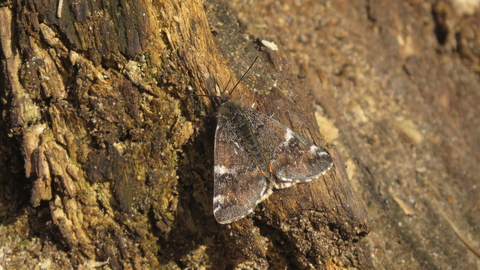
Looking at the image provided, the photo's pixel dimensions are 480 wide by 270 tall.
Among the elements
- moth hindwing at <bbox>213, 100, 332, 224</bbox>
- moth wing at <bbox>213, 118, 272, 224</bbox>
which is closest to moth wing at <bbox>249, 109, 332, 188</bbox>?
moth hindwing at <bbox>213, 100, 332, 224</bbox>

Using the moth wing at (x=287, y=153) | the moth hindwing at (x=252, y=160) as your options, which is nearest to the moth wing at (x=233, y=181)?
the moth hindwing at (x=252, y=160)

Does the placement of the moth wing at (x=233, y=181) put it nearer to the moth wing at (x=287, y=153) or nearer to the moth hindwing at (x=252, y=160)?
the moth hindwing at (x=252, y=160)

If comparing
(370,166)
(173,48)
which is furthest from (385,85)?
(173,48)

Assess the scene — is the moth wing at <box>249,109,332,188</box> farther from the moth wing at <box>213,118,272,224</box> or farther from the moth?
the moth wing at <box>213,118,272,224</box>

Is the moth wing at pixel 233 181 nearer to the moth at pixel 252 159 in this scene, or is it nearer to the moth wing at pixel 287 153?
the moth at pixel 252 159

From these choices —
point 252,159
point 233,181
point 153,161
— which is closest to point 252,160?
point 252,159

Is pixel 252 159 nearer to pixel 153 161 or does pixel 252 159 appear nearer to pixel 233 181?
pixel 233 181
